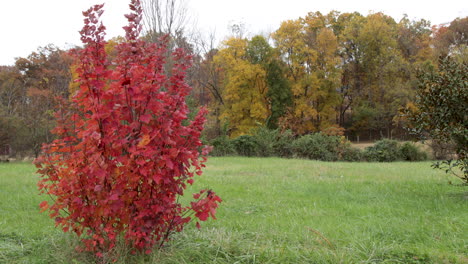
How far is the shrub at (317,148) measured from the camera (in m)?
19.0

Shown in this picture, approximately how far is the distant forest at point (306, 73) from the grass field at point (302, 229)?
22.7m

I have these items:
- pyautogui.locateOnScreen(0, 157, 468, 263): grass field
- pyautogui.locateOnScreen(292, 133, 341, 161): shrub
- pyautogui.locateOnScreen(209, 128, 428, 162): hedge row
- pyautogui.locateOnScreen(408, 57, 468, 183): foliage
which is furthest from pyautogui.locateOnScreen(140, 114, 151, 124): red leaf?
pyautogui.locateOnScreen(292, 133, 341, 161): shrub

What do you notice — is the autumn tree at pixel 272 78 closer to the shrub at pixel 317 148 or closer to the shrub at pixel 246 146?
the shrub at pixel 246 146

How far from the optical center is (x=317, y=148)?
62.4 ft

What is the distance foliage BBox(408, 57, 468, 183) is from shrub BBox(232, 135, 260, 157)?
42.6 feet

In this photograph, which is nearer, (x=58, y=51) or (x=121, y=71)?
(x=121, y=71)

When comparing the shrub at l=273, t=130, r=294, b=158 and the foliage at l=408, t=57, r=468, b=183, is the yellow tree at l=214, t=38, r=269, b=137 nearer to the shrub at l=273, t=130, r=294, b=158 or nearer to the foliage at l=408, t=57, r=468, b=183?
the shrub at l=273, t=130, r=294, b=158

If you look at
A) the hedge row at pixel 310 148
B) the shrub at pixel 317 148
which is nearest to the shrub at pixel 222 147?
the hedge row at pixel 310 148

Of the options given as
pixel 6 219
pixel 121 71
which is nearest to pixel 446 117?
pixel 121 71

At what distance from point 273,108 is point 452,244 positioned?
2919 cm

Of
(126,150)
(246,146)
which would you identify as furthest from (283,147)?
(126,150)

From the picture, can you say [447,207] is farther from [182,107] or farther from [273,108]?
[273,108]

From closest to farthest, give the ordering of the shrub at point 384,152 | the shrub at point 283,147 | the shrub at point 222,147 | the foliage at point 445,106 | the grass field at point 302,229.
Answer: the grass field at point 302,229
the foliage at point 445,106
the shrub at point 283,147
the shrub at point 222,147
the shrub at point 384,152

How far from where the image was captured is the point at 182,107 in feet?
10.2
